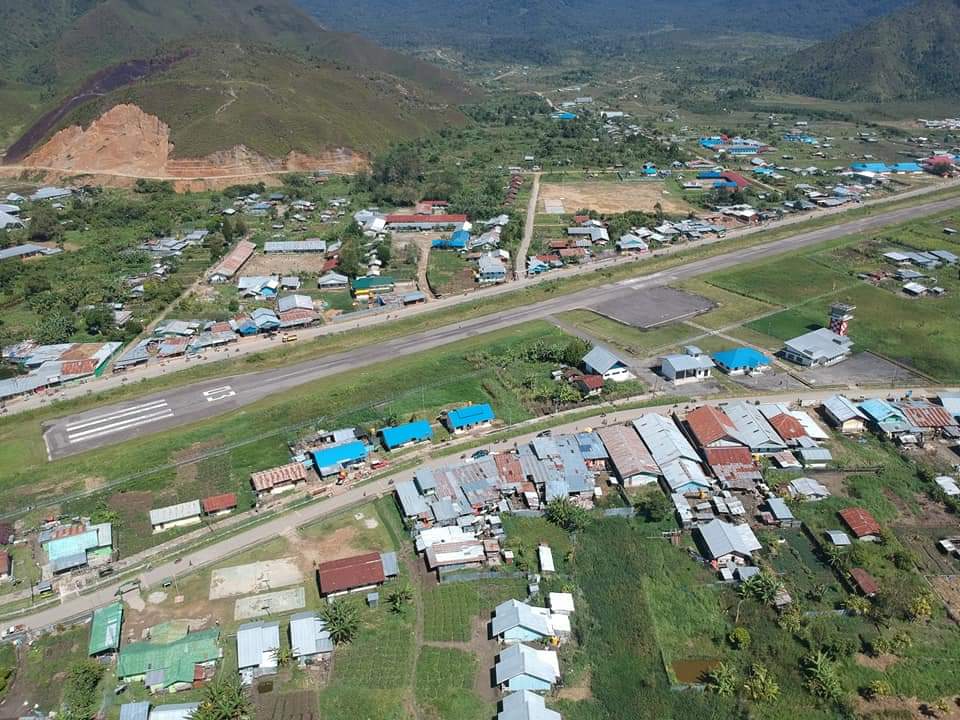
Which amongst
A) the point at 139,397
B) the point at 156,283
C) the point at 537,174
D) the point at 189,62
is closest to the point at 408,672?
the point at 139,397

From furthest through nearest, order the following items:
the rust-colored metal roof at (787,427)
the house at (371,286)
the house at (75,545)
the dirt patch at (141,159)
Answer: the dirt patch at (141,159) < the house at (371,286) < the rust-colored metal roof at (787,427) < the house at (75,545)

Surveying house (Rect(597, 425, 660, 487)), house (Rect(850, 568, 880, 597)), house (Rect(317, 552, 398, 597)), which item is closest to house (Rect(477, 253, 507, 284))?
house (Rect(597, 425, 660, 487))

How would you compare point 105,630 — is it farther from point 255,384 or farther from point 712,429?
point 712,429

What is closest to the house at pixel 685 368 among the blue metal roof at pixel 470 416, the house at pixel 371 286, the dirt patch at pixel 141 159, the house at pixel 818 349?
the house at pixel 818 349

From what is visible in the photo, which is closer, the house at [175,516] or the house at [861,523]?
the house at [861,523]

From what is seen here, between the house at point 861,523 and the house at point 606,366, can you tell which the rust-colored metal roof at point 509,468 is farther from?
the house at point 861,523
